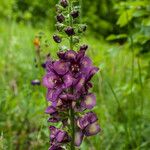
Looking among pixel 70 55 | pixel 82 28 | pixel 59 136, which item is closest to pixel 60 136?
pixel 59 136

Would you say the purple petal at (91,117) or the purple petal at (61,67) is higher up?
the purple petal at (61,67)

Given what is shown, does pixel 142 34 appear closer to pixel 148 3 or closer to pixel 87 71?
pixel 148 3

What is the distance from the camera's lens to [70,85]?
6.26 ft

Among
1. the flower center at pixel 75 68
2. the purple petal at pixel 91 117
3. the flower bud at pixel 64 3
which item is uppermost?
the flower bud at pixel 64 3

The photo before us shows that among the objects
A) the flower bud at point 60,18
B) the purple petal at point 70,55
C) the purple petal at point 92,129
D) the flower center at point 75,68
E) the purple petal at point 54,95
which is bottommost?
the purple petal at point 92,129

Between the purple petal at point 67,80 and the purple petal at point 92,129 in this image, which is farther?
the purple petal at point 92,129

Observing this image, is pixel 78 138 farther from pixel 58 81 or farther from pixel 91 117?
pixel 58 81

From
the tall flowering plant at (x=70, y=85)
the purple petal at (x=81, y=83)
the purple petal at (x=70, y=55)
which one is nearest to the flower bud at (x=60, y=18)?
the tall flowering plant at (x=70, y=85)

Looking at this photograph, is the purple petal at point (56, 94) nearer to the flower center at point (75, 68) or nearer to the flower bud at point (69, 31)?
the flower center at point (75, 68)

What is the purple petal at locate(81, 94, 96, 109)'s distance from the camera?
1.95 meters

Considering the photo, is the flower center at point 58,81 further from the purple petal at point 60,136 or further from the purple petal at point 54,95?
the purple petal at point 60,136

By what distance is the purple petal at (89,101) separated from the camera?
1.95 metres

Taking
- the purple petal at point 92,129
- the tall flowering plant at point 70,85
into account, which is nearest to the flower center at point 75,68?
the tall flowering plant at point 70,85

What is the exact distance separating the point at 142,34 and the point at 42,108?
2.84 ft
